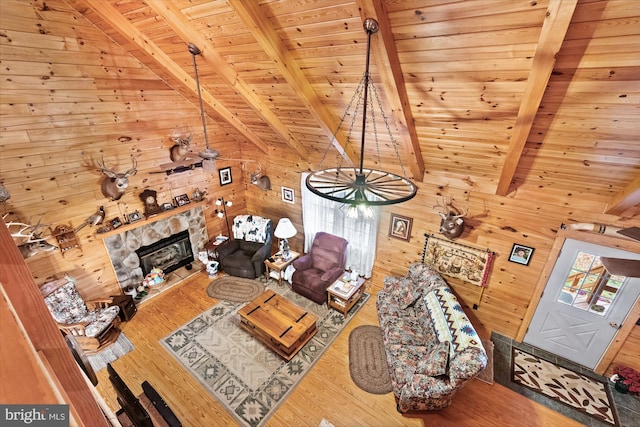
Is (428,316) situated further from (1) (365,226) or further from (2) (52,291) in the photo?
(2) (52,291)

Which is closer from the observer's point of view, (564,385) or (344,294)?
(564,385)

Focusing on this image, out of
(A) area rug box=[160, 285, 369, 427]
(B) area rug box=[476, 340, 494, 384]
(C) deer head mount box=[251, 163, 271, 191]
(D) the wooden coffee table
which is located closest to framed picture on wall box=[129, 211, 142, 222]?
(A) area rug box=[160, 285, 369, 427]

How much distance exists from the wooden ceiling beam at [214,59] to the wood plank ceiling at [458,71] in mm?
13

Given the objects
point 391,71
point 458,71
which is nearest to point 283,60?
point 391,71

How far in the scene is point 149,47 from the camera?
3.56 meters

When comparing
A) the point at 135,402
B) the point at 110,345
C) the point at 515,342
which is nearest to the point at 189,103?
the point at 110,345

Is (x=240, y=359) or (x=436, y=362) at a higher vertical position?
(x=436, y=362)

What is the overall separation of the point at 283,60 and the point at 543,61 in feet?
7.13

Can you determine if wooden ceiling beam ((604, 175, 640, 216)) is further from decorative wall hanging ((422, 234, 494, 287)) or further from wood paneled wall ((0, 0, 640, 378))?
decorative wall hanging ((422, 234, 494, 287))

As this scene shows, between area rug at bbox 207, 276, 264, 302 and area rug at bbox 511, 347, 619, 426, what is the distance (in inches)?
168

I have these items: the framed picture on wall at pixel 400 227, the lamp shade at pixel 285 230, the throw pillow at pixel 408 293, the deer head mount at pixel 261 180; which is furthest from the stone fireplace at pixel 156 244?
the throw pillow at pixel 408 293

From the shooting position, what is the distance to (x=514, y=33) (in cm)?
201

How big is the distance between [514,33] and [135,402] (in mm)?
3961

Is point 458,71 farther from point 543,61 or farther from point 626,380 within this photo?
point 626,380
